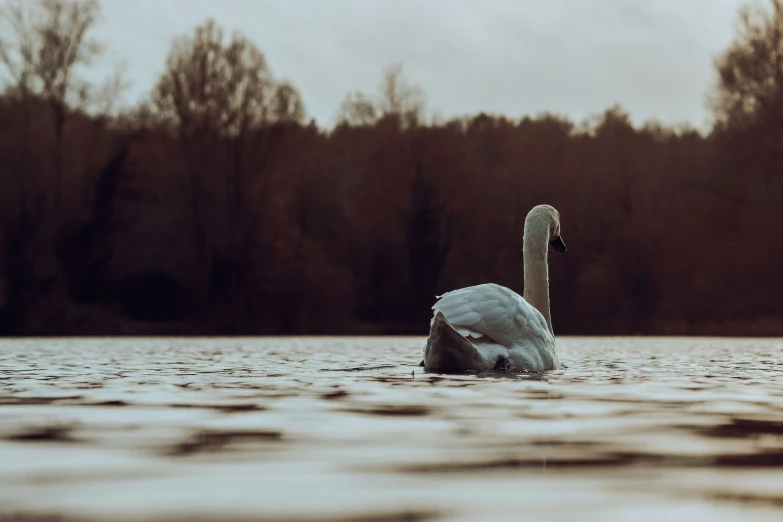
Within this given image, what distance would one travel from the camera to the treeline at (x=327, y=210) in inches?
1495

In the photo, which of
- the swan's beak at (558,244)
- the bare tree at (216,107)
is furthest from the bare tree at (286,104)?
the swan's beak at (558,244)

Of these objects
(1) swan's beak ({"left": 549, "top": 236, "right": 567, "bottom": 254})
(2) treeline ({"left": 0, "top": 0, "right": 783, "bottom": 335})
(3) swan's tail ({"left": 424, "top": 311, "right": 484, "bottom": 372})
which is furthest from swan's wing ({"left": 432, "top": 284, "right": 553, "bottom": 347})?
(2) treeline ({"left": 0, "top": 0, "right": 783, "bottom": 335})

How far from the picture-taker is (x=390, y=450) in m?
5.17

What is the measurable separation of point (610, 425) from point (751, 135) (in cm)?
3271

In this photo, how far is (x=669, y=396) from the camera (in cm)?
854

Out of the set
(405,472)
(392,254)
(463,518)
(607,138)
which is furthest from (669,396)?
(607,138)

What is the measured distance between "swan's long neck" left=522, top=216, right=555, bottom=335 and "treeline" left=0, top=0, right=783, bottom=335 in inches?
881

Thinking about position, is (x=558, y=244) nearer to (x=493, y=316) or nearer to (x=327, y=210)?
(x=493, y=316)

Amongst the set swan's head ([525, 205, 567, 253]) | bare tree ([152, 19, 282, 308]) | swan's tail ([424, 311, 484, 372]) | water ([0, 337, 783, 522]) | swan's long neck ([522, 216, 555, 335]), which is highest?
bare tree ([152, 19, 282, 308])

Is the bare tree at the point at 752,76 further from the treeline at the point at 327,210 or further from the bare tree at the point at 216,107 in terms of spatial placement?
the bare tree at the point at 216,107

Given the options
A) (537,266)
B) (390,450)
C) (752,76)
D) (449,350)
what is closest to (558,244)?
(537,266)

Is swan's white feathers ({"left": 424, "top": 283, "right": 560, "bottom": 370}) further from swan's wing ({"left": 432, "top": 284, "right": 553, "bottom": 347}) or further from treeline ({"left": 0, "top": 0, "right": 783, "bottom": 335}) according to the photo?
treeline ({"left": 0, "top": 0, "right": 783, "bottom": 335})

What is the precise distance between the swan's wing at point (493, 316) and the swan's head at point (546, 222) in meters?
3.12

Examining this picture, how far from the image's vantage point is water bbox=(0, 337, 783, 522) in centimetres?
373
